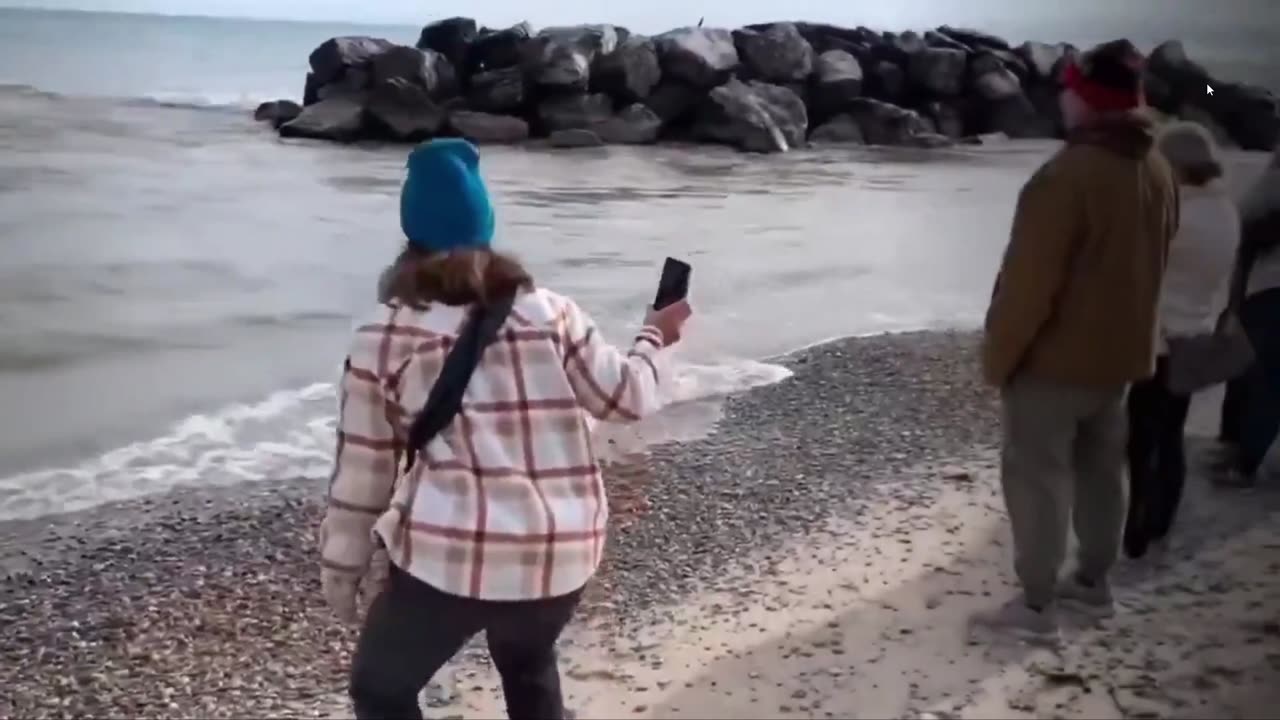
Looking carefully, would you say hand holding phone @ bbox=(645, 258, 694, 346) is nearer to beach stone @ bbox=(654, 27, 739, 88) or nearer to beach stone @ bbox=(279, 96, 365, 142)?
beach stone @ bbox=(279, 96, 365, 142)

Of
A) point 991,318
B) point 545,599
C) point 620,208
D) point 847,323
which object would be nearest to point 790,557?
point 991,318

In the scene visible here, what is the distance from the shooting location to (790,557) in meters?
2.83

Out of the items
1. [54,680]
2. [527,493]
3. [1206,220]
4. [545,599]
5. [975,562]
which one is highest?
[1206,220]

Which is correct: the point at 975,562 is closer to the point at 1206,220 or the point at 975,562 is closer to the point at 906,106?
the point at 1206,220

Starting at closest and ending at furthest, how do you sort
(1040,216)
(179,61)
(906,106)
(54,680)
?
(1040,216) → (54,680) → (906,106) → (179,61)

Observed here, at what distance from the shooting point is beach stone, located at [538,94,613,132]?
15.5 meters

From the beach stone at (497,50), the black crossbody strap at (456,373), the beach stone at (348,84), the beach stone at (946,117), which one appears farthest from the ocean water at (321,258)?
the black crossbody strap at (456,373)

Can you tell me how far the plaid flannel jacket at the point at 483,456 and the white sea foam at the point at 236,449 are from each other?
7.65ft

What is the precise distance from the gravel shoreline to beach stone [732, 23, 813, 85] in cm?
1242

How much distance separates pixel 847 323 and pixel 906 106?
463 inches

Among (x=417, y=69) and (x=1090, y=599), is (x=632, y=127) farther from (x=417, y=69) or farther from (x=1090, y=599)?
(x=1090, y=599)

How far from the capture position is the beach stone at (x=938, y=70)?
1636 centimetres

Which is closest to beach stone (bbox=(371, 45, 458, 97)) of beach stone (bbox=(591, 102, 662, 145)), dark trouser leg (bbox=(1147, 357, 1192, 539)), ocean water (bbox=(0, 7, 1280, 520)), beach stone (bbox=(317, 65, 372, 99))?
beach stone (bbox=(317, 65, 372, 99))

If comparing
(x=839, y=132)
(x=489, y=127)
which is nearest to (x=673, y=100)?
(x=839, y=132)
